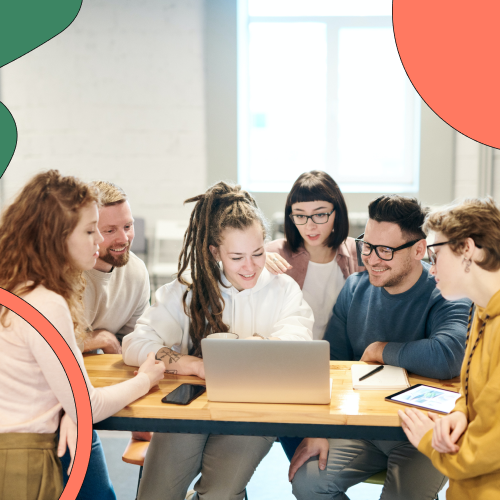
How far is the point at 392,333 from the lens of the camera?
1864mm

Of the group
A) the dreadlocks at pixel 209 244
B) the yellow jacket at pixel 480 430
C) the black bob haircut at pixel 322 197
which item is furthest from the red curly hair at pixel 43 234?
the black bob haircut at pixel 322 197

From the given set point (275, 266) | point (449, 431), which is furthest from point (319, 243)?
point (449, 431)

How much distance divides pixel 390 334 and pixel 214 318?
0.61 metres

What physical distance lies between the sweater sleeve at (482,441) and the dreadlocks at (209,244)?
853 millimetres

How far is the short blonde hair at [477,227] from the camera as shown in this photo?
4.22 ft

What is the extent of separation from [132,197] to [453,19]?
3029 mm

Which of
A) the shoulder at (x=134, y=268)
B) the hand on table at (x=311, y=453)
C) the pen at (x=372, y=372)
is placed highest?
the shoulder at (x=134, y=268)

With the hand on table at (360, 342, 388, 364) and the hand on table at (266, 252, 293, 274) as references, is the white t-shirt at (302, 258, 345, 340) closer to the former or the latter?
the hand on table at (266, 252, 293, 274)

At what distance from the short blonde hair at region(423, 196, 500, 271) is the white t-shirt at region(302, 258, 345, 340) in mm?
953

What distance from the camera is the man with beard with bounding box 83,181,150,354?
206 centimetres

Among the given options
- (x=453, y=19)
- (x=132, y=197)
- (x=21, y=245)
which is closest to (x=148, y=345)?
(x=21, y=245)

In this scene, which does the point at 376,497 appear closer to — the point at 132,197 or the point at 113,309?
the point at 113,309

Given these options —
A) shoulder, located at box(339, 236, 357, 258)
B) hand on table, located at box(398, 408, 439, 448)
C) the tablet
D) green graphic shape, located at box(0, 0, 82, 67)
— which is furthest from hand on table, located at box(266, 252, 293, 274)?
green graphic shape, located at box(0, 0, 82, 67)

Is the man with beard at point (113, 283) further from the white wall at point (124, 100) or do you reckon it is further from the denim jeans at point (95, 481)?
the white wall at point (124, 100)
